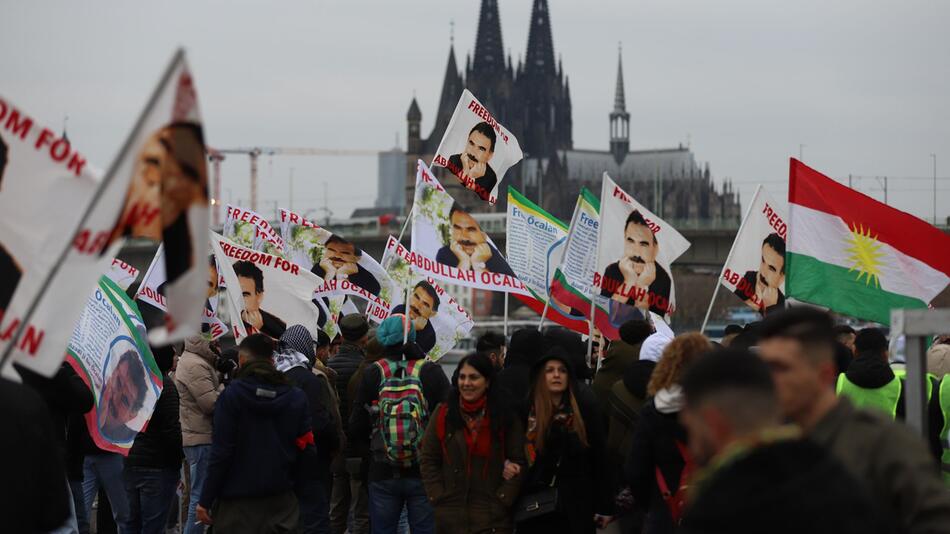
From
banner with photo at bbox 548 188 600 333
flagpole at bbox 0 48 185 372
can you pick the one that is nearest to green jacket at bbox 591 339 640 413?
banner with photo at bbox 548 188 600 333

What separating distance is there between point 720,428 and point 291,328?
737cm

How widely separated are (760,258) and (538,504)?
6.53m

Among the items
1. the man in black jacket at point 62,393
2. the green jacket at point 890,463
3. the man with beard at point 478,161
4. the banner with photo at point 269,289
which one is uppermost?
the man with beard at point 478,161

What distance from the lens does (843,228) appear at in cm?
999

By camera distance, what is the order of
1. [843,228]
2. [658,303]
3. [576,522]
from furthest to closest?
[658,303] < [843,228] < [576,522]

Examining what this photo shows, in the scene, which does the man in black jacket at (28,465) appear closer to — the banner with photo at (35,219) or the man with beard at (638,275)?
the banner with photo at (35,219)

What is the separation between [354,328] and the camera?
10727 millimetres

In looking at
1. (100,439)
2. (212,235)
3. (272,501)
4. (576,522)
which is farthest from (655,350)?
(212,235)

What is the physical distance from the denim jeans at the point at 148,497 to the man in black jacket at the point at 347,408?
123 centimetres

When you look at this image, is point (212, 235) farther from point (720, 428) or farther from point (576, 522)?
point (720, 428)

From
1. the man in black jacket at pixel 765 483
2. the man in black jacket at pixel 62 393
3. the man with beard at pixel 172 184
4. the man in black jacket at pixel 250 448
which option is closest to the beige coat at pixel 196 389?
the man in black jacket at pixel 250 448

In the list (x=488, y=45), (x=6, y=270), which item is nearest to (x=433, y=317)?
(x=6, y=270)

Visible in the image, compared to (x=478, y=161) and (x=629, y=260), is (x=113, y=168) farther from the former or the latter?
(x=478, y=161)

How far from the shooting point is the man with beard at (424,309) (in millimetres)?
13516
